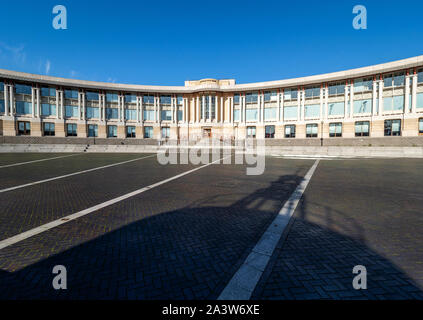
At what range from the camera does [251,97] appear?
47.7 meters

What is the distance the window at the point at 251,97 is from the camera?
1866 inches

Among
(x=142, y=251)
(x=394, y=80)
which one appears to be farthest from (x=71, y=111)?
(x=394, y=80)

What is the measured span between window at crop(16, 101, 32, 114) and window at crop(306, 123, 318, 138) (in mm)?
55921

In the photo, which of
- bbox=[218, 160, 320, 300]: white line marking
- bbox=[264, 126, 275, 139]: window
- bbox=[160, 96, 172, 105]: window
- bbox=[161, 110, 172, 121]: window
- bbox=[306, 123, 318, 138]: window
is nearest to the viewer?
bbox=[218, 160, 320, 300]: white line marking

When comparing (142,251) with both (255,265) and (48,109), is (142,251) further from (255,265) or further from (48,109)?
(48,109)

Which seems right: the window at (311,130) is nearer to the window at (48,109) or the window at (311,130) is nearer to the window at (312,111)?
the window at (312,111)

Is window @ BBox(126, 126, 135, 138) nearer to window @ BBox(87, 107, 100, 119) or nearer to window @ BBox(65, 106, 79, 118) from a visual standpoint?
window @ BBox(87, 107, 100, 119)

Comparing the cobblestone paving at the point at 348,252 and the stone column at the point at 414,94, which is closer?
the cobblestone paving at the point at 348,252

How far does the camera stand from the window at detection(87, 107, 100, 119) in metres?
46.1

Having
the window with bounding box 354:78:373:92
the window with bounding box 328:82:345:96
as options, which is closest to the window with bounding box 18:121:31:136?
the window with bounding box 328:82:345:96

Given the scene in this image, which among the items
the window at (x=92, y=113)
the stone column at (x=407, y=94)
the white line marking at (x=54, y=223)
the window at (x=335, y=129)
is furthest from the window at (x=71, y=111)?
the stone column at (x=407, y=94)

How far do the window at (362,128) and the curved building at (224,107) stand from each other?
15 cm

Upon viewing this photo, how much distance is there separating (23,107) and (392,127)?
67677mm
